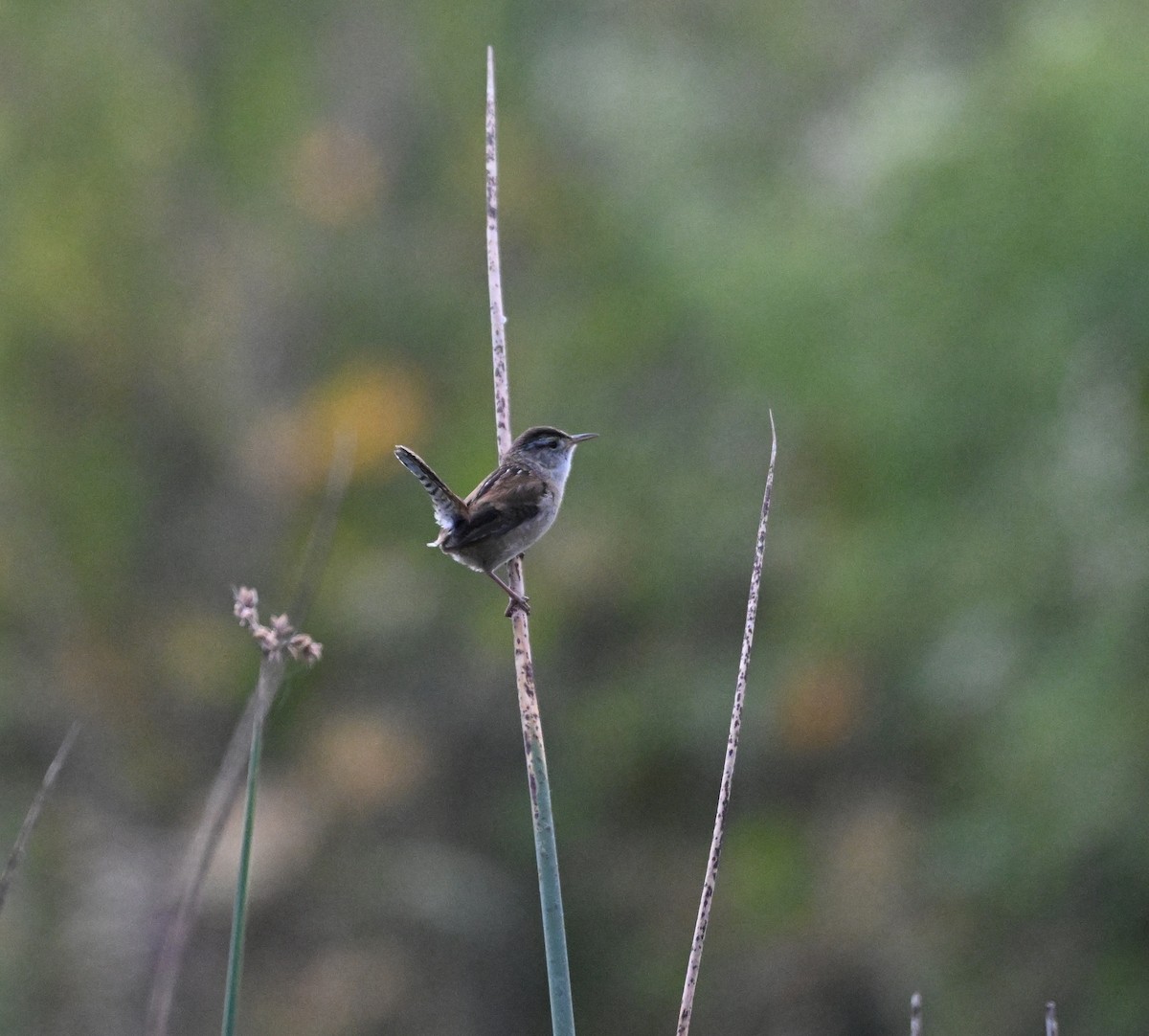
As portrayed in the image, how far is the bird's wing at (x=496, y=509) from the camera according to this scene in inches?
130

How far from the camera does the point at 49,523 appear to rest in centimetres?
902

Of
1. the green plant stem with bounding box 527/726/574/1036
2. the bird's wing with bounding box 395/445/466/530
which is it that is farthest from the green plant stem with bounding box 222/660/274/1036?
the bird's wing with bounding box 395/445/466/530

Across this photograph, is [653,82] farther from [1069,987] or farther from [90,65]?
[1069,987]

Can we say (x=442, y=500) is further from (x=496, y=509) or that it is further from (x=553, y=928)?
(x=553, y=928)

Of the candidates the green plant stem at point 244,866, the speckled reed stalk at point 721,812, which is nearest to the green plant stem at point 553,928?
the speckled reed stalk at point 721,812

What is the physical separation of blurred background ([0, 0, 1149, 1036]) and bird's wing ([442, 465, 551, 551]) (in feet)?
9.56

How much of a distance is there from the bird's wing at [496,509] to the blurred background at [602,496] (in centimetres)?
291

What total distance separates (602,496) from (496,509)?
17.0 feet

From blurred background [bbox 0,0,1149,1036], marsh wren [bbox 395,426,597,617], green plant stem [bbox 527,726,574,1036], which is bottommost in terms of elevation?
green plant stem [bbox 527,726,574,1036]

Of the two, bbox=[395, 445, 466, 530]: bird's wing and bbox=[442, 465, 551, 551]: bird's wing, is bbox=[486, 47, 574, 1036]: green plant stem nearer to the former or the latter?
bbox=[395, 445, 466, 530]: bird's wing

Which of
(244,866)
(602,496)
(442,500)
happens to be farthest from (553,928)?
(602,496)

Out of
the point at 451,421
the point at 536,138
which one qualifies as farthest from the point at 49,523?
the point at 536,138

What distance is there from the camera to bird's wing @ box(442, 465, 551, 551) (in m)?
3.29

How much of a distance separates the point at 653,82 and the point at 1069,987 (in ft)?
18.5
